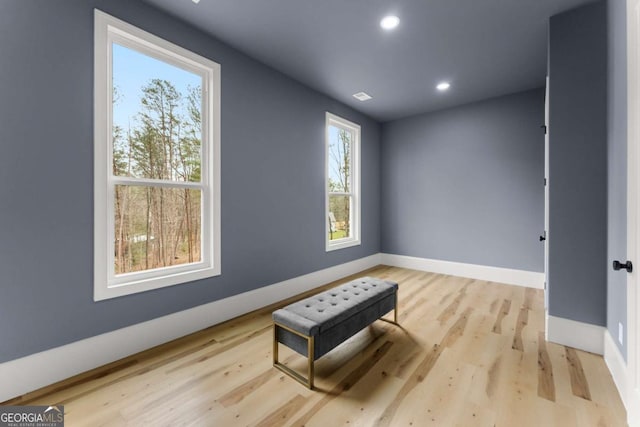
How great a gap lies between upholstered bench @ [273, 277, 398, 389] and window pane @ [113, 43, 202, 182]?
1.70 meters

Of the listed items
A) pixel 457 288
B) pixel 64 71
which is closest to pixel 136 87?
pixel 64 71

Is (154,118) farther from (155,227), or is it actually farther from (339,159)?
(339,159)

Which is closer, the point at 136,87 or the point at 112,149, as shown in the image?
the point at 112,149

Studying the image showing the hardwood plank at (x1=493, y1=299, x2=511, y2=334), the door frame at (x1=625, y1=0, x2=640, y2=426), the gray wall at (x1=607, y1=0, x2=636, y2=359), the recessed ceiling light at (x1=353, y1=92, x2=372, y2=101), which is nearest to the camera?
the door frame at (x1=625, y1=0, x2=640, y2=426)

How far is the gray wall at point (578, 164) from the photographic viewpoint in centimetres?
233

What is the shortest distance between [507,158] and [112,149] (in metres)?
5.08

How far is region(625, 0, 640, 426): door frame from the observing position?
4.59 ft

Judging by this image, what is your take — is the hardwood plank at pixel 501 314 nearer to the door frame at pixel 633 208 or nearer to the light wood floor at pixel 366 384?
the light wood floor at pixel 366 384

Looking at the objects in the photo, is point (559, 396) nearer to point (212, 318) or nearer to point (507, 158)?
point (212, 318)

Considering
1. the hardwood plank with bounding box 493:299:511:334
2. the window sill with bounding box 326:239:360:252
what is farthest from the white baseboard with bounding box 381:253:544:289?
the window sill with bounding box 326:239:360:252

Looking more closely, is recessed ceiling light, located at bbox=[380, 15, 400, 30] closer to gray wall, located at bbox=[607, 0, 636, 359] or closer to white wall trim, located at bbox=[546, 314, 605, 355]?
gray wall, located at bbox=[607, 0, 636, 359]

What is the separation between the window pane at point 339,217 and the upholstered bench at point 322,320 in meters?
2.10

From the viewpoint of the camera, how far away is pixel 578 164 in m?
2.42

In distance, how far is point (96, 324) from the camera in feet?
6.97
